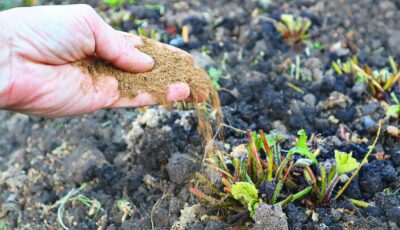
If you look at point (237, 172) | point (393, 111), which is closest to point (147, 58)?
point (237, 172)

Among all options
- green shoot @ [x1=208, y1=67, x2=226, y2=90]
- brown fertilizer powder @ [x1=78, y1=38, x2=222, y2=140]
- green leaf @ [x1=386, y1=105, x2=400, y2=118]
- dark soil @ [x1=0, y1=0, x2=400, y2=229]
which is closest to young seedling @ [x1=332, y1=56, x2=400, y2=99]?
dark soil @ [x1=0, y1=0, x2=400, y2=229]

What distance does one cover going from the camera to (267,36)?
376 cm

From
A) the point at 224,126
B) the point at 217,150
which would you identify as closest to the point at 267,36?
the point at 224,126

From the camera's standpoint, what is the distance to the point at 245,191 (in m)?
2.17

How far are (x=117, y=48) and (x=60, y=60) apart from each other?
0.92 ft

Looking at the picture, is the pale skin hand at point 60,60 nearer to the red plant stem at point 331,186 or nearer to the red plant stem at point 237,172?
the red plant stem at point 237,172

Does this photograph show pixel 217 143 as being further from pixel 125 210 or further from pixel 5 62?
pixel 5 62

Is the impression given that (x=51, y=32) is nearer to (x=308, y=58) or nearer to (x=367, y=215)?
(x=367, y=215)

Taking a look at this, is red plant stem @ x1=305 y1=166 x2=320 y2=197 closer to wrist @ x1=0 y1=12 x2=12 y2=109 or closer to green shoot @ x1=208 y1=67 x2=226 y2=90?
green shoot @ x1=208 y1=67 x2=226 y2=90

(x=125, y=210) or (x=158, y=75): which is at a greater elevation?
(x=158, y=75)

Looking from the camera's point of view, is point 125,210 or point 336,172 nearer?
point 336,172

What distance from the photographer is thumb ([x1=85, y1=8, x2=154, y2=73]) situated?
2.39m

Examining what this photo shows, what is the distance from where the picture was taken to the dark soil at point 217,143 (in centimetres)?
246

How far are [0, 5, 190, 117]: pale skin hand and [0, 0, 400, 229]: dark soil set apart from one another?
0.41 meters
